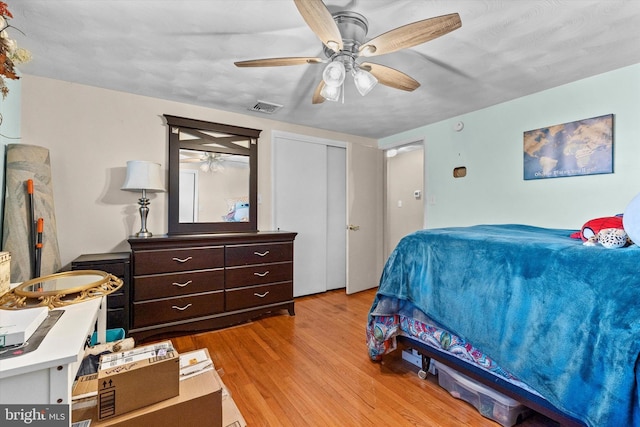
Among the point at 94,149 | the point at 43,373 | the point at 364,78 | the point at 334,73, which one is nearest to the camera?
the point at 43,373

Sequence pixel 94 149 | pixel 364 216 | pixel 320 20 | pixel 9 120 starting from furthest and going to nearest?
pixel 364 216 < pixel 94 149 < pixel 9 120 < pixel 320 20

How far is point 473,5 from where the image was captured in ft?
5.11

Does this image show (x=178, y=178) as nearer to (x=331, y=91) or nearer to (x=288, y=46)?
(x=288, y=46)

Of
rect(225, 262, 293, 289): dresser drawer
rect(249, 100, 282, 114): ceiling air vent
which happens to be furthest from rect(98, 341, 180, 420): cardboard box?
rect(249, 100, 282, 114): ceiling air vent

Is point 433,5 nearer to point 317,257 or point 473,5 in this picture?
point 473,5

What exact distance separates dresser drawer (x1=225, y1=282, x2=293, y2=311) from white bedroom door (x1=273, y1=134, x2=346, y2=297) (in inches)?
26.5

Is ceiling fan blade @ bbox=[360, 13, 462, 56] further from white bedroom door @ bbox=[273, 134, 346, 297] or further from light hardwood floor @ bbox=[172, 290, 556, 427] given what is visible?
white bedroom door @ bbox=[273, 134, 346, 297]

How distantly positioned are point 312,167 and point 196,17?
2.43m

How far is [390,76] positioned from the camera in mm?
1876

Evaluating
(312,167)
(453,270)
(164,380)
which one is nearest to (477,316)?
(453,270)

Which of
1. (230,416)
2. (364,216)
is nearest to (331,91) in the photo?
(230,416)

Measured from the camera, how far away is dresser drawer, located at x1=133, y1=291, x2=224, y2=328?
243 cm

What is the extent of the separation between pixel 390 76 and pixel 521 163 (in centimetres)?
188

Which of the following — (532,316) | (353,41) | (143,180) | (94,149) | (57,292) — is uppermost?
(353,41)
